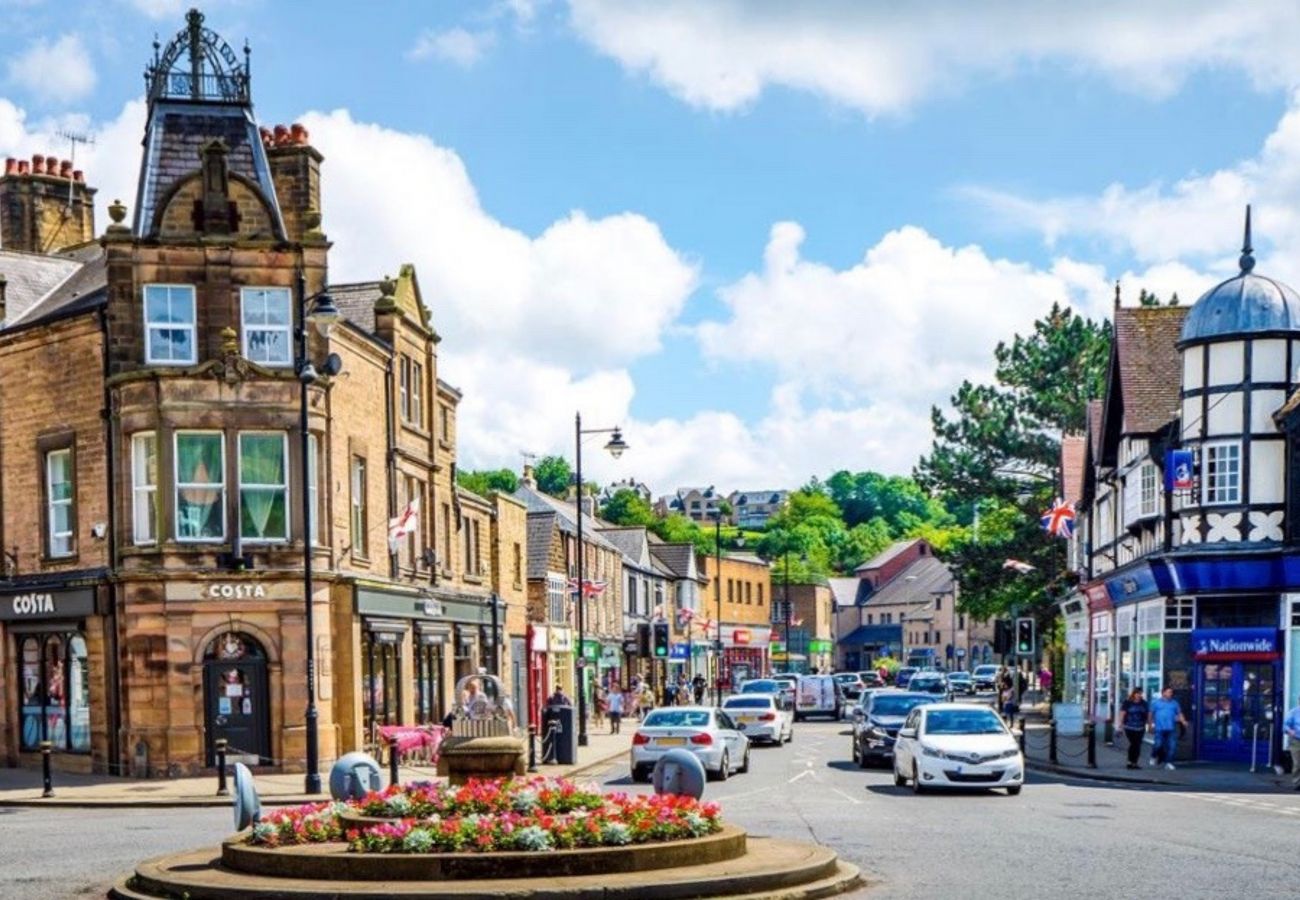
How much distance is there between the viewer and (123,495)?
31.6 meters

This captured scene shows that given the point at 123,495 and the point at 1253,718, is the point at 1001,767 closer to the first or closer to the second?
the point at 1253,718

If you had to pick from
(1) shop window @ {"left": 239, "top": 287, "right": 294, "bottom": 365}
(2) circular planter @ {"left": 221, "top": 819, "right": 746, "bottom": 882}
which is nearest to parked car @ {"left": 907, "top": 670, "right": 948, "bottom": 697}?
(1) shop window @ {"left": 239, "top": 287, "right": 294, "bottom": 365}

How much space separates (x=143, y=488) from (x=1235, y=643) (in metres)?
22.7

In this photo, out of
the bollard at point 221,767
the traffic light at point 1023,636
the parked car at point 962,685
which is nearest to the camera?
the bollard at point 221,767

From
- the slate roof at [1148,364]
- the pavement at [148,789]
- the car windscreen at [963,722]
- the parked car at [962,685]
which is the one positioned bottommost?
the parked car at [962,685]

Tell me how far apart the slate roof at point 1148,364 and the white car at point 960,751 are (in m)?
15.3

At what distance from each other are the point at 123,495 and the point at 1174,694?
22.6 metres

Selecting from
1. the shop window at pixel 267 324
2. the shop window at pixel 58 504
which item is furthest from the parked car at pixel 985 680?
the shop window at pixel 58 504

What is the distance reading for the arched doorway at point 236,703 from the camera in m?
31.2

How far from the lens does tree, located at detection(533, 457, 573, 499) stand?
546ft

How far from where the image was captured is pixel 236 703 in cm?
3136

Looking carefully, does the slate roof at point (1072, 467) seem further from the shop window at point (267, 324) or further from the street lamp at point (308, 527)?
the street lamp at point (308, 527)

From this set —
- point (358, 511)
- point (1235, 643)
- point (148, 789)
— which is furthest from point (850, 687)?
point (148, 789)

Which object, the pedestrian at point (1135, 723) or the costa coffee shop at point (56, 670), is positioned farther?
the pedestrian at point (1135, 723)
